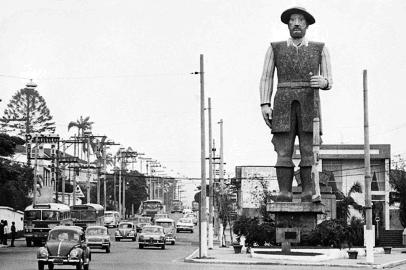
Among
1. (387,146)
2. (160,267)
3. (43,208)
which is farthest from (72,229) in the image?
(387,146)

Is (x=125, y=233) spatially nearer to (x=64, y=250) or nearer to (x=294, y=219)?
(x=294, y=219)

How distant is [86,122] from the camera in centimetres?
13100

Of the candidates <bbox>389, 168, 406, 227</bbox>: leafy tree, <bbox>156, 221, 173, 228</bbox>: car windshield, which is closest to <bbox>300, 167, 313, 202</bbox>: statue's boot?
<bbox>389, 168, 406, 227</bbox>: leafy tree

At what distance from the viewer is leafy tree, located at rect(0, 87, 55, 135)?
4267 inches

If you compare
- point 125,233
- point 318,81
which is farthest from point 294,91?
point 125,233

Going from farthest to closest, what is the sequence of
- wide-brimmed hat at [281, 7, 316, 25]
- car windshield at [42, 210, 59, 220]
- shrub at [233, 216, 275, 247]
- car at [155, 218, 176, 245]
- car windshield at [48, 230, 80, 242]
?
1. car at [155, 218, 176, 245]
2. car windshield at [42, 210, 59, 220]
3. shrub at [233, 216, 275, 247]
4. wide-brimmed hat at [281, 7, 316, 25]
5. car windshield at [48, 230, 80, 242]

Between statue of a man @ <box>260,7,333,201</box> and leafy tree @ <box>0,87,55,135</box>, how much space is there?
233ft

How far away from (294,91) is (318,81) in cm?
147

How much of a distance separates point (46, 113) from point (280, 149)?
72294 mm

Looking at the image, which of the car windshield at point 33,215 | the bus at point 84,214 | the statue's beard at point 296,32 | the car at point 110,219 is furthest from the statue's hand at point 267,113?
the car at point 110,219

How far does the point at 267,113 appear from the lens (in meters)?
41.3

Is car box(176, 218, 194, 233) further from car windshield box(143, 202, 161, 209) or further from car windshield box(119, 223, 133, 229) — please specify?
car windshield box(119, 223, 133, 229)

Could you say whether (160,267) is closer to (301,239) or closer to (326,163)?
(301,239)

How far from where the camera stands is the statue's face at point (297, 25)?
39.8 m
